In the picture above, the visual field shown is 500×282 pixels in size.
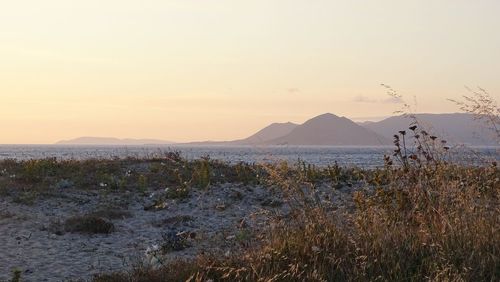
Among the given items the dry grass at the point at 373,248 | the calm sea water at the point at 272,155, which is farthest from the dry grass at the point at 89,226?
the dry grass at the point at 373,248

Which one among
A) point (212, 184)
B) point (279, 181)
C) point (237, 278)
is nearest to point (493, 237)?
point (279, 181)

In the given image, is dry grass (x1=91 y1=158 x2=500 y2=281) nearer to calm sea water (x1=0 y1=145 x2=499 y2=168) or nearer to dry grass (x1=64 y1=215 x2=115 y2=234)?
calm sea water (x1=0 y1=145 x2=499 y2=168)

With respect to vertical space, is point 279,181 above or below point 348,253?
above

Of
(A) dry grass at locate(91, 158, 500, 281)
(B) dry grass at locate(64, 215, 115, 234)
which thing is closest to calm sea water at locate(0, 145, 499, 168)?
(A) dry grass at locate(91, 158, 500, 281)

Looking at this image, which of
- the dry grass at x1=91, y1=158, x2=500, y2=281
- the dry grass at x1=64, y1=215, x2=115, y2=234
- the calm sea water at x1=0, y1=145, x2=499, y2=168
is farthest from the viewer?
the dry grass at x1=64, y1=215, x2=115, y2=234

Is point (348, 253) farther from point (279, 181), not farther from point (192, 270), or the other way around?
point (192, 270)

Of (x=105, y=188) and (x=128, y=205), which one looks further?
(x=105, y=188)

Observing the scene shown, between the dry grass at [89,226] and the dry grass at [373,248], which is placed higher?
the dry grass at [373,248]

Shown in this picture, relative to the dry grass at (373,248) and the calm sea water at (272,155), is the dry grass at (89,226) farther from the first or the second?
the dry grass at (373,248)

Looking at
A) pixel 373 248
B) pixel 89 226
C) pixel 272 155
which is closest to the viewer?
pixel 373 248

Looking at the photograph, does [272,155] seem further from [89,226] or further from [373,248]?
[89,226]

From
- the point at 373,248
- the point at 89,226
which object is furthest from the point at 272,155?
the point at 89,226

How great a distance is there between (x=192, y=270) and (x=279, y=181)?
138 centimetres

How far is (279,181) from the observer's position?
713 centimetres
